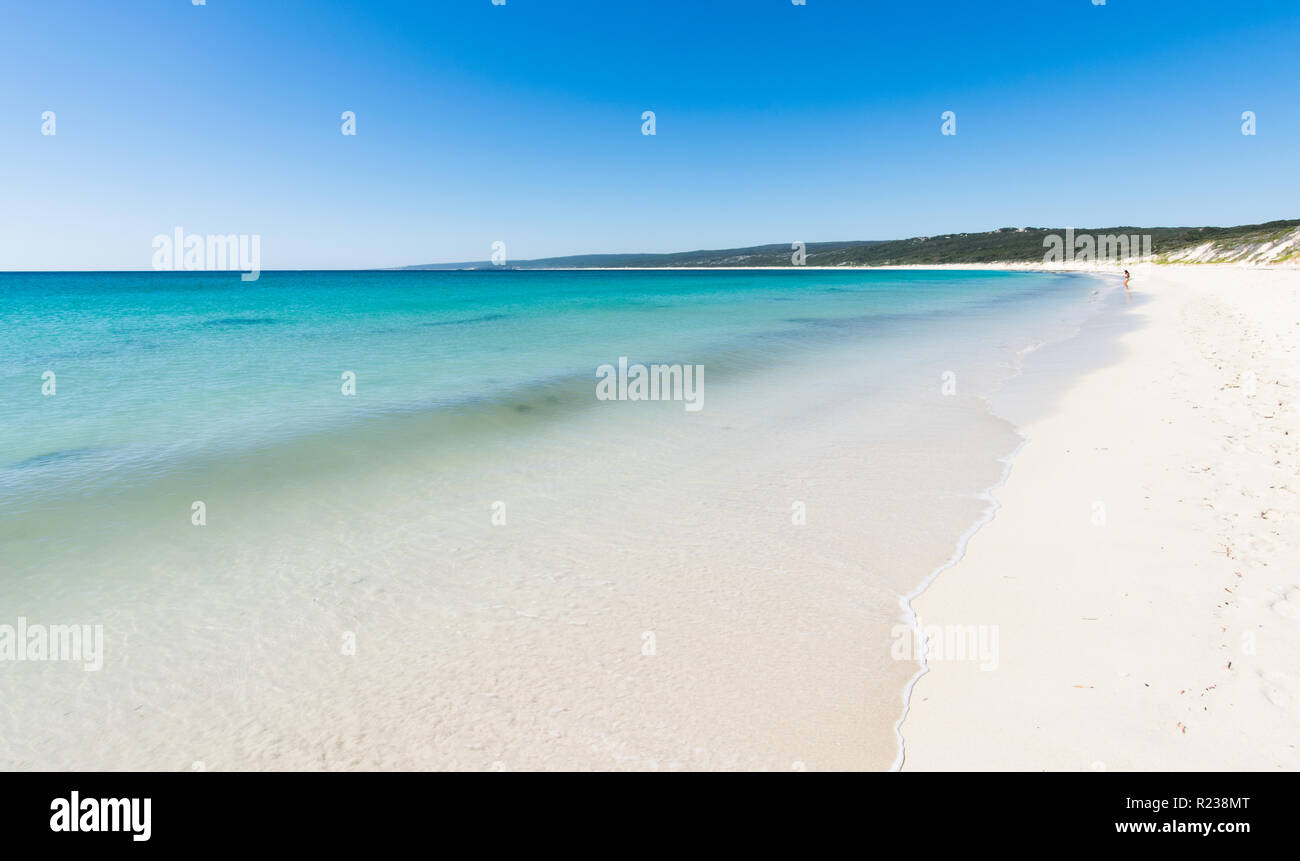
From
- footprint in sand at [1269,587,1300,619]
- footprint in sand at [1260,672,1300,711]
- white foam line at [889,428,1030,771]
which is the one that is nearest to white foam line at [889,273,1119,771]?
white foam line at [889,428,1030,771]

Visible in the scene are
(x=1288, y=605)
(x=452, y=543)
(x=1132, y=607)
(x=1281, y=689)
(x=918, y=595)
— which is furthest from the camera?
(x=452, y=543)

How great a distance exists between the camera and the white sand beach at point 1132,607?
364 centimetres

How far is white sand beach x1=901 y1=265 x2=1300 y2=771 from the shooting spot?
364cm

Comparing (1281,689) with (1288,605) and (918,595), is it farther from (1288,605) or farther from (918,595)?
(918,595)

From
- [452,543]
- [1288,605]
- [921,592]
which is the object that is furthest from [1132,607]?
[452,543]

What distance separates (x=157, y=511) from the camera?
24.9ft

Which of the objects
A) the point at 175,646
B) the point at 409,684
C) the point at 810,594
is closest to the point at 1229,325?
the point at 810,594

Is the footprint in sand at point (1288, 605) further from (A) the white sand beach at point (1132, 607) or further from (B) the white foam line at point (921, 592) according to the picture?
(B) the white foam line at point (921, 592)

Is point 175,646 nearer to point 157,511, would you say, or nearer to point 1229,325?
point 157,511

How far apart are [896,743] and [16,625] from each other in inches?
280

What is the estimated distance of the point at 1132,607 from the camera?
16.3 ft

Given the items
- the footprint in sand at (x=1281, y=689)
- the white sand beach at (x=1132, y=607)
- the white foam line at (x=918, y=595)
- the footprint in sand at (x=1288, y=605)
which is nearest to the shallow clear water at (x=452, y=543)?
the white foam line at (x=918, y=595)

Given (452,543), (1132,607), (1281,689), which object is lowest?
(1281,689)
